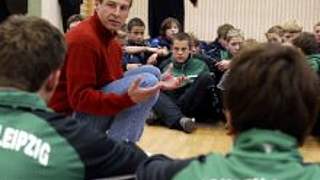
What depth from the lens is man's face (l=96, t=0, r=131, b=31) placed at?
244cm

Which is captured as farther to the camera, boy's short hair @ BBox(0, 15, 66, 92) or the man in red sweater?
the man in red sweater

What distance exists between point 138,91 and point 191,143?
4.73 ft

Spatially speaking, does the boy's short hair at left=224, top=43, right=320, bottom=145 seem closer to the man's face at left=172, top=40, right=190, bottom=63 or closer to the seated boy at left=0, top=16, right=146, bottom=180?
the seated boy at left=0, top=16, right=146, bottom=180

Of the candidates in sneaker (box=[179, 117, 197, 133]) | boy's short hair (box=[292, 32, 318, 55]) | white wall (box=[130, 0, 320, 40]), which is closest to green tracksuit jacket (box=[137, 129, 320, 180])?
boy's short hair (box=[292, 32, 318, 55])

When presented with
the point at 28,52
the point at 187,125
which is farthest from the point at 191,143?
the point at 28,52

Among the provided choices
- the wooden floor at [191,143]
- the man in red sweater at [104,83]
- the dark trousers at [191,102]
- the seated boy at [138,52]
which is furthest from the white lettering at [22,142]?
the seated boy at [138,52]

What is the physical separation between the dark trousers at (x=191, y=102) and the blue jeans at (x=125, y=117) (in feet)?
5.58

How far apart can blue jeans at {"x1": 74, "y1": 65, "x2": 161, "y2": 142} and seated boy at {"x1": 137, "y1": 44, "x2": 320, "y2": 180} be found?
1416 millimetres

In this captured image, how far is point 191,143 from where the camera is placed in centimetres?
362

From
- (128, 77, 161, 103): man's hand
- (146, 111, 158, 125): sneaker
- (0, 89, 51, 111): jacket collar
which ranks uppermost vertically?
(0, 89, 51, 111): jacket collar

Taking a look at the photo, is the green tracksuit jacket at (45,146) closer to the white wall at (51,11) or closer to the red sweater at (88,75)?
the red sweater at (88,75)

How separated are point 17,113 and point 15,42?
14 centimetres

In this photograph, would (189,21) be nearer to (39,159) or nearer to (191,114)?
(191,114)

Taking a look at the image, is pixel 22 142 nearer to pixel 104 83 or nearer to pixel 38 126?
pixel 38 126
